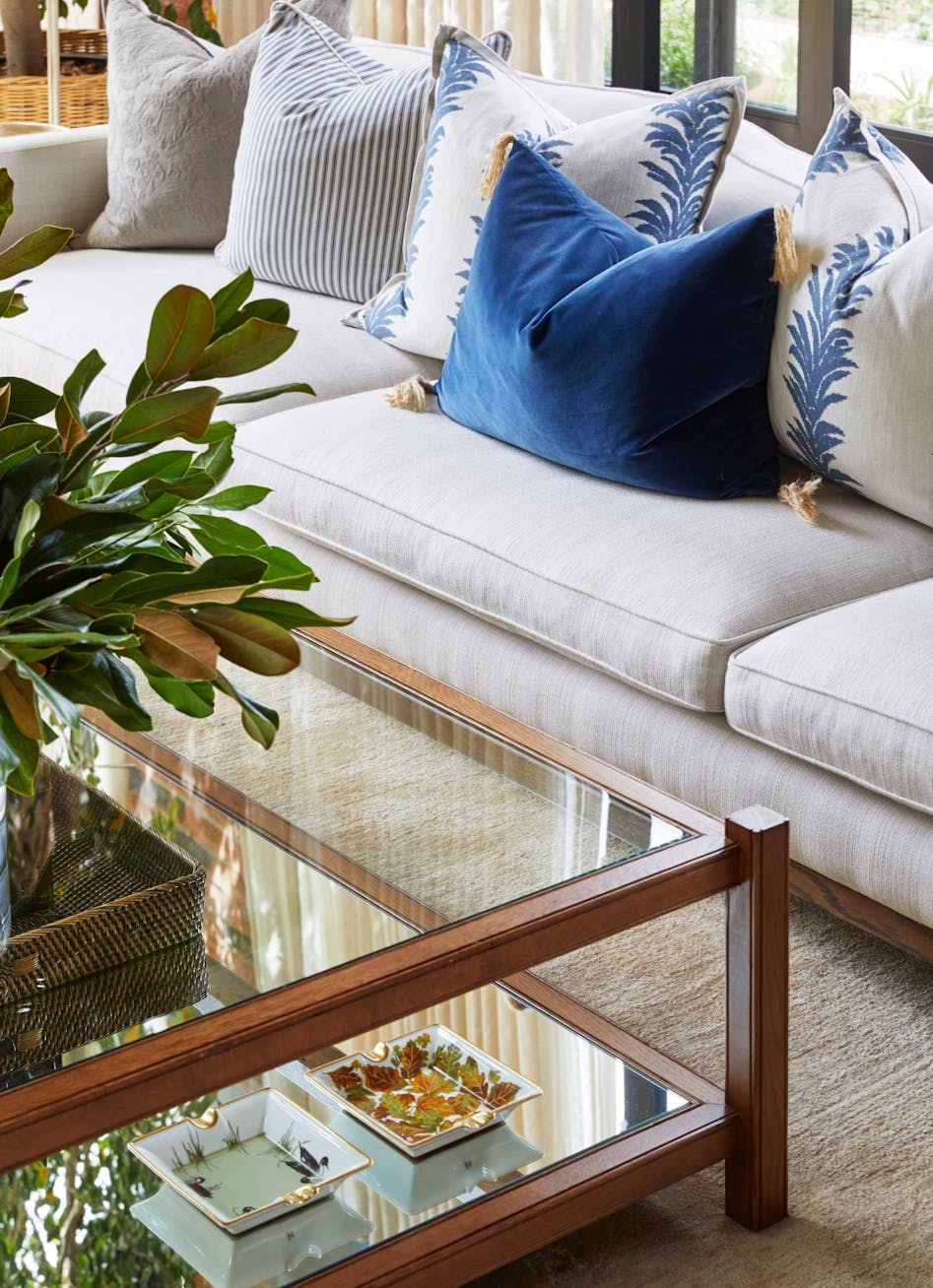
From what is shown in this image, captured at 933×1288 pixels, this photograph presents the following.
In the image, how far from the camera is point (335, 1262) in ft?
4.03

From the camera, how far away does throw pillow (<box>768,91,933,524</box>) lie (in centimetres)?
193

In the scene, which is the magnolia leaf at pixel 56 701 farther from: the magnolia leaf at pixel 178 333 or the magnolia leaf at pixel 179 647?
the magnolia leaf at pixel 178 333

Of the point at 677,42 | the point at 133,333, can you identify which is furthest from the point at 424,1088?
the point at 677,42

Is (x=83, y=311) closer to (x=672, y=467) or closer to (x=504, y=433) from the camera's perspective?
(x=504, y=433)

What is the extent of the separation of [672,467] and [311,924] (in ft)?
3.15

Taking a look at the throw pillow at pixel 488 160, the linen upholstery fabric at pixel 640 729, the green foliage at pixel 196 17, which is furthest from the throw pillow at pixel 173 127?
the green foliage at pixel 196 17

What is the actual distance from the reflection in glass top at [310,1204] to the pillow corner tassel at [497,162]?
1357 millimetres

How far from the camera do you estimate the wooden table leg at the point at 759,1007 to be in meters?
1.33

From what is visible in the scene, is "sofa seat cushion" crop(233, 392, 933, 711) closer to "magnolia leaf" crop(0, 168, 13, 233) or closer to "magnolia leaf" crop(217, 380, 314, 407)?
"magnolia leaf" crop(217, 380, 314, 407)

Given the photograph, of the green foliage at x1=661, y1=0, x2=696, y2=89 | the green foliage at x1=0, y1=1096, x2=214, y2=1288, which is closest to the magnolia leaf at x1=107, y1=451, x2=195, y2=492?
the green foliage at x1=0, y1=1096, x2=214, y2=1288

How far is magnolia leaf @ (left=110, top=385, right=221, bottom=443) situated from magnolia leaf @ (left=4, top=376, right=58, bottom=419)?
166mm

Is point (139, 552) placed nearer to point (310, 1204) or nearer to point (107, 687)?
point (107, 687)

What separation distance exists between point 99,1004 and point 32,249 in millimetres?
584

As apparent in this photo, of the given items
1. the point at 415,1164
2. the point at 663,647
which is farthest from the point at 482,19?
the point at 415,1164
